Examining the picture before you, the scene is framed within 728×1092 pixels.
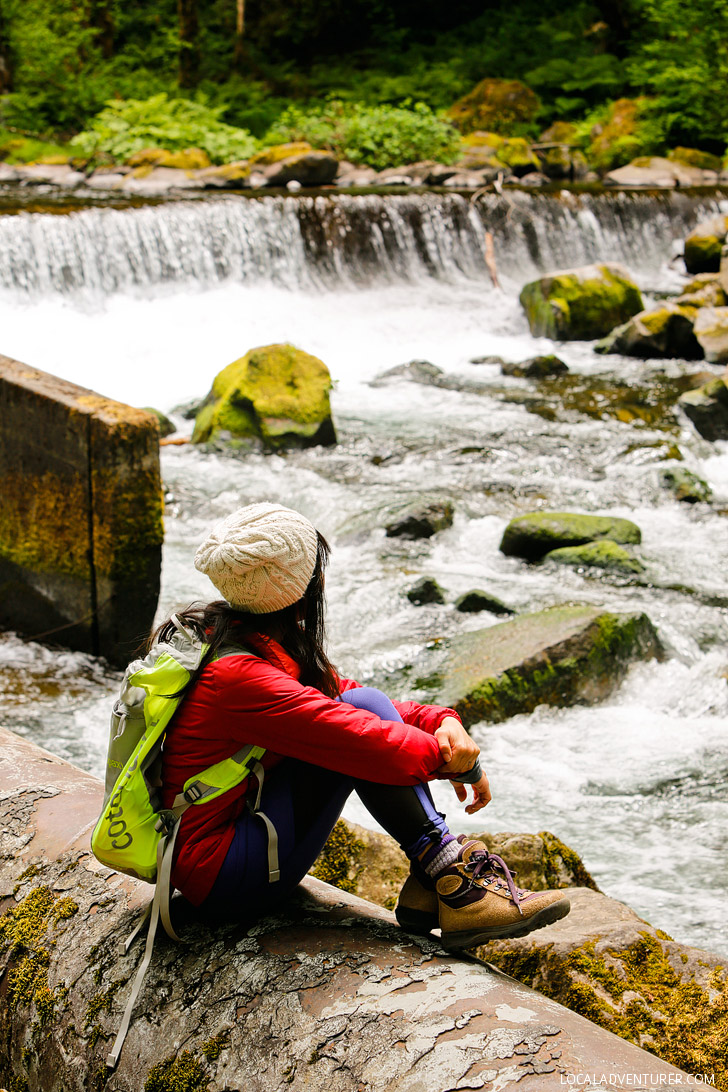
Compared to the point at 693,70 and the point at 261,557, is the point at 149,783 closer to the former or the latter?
the point at 261,557

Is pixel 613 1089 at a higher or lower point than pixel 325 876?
higher

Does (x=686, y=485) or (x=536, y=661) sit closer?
(x=536, y=661)

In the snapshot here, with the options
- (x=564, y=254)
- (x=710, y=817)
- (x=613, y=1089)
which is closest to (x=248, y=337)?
(x=564, y=254)

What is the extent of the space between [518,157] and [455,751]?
Result: 18.8 meters

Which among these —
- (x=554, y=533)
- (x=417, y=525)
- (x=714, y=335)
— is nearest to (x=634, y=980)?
(x=554, y=533)

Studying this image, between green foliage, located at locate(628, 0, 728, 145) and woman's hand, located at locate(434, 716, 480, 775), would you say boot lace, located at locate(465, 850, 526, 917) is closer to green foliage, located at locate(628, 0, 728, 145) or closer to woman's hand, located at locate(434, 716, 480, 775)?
woman's hand, located at locate(434, 716, 480, 775)

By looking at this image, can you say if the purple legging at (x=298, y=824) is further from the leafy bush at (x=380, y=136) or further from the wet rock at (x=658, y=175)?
the wet rock at (x=658, y=175)

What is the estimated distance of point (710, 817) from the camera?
13.2 ft

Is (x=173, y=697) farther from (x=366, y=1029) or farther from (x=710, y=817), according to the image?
(x=710, y=817)

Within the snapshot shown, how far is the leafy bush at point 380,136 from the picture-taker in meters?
18.6

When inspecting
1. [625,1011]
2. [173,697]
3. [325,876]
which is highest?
[173,697]

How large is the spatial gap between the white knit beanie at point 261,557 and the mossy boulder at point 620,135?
19.7 m

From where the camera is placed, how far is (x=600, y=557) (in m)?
6.39

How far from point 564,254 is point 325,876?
14.5 m
